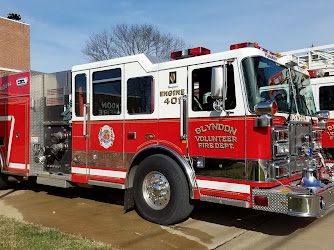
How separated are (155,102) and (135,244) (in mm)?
2060

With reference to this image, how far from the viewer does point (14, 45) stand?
87.7 feet

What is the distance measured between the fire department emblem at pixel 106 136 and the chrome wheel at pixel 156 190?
0.99 meters

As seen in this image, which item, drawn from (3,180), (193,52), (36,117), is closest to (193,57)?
(193,52)

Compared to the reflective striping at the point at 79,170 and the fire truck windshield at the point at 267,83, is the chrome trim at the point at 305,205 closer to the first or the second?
the fire truck windshield at the point at 267,83

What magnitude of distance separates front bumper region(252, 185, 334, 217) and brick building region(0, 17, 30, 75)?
79.5 feet

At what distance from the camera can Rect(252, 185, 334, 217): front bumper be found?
154 inches

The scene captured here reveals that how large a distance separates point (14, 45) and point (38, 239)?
84.4 feet

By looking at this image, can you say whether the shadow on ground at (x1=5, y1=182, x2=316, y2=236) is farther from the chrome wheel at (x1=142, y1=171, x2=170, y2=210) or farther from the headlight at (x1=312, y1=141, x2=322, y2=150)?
the headlight at (x1=312, y1=141, x2=322, y2=150)

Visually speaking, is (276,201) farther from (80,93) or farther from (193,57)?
(80,93)

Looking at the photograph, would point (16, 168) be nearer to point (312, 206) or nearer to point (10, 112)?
point (10, 112)

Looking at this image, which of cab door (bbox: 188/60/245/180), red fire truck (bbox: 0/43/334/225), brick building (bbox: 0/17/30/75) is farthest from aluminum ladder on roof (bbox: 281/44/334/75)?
brick building (bbox: 0/17/30/75)

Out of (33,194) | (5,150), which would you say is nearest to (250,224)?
(33,194)

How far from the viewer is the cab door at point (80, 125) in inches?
242

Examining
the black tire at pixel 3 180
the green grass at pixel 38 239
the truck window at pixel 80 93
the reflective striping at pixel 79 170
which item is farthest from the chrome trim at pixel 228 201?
the black tire at pixel 3 180
